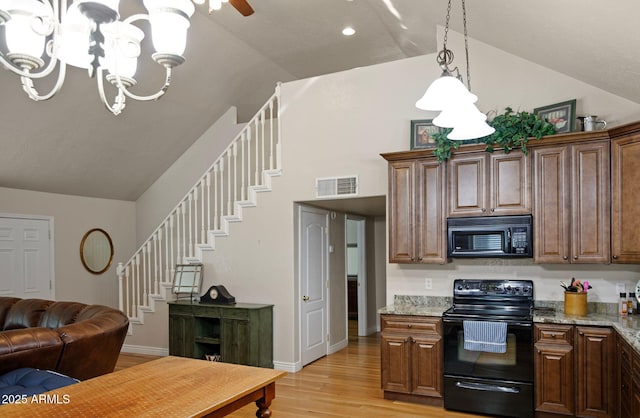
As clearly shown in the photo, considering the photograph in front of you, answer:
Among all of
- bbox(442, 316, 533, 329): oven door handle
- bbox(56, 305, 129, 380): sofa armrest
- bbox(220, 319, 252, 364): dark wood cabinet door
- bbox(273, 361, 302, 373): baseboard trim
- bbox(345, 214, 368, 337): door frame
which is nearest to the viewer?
bbox(56, 305, 129, 380): sofa armrest

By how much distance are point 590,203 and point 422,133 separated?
1.67 metres

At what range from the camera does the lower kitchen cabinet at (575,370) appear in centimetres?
374

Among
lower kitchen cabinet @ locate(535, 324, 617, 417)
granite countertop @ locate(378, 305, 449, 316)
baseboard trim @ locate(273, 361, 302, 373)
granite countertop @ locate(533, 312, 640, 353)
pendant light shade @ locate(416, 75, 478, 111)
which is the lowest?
baseboard trim @ locate(273, 361, 302, 373)

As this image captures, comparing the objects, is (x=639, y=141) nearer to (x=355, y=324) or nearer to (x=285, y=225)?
(x=285, y=225)

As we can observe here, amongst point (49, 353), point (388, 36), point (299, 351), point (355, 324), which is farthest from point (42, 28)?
point (355, 324)

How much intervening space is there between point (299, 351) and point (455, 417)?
2174mm

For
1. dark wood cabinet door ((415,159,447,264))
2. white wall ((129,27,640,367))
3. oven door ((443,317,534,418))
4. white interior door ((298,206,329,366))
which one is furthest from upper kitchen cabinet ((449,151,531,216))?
white interior door ((298,206,329,366))

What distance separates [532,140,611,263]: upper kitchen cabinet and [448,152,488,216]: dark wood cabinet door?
0.44 m

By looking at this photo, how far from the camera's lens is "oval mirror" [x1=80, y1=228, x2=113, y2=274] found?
7.47m

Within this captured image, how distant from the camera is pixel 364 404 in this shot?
4.52m

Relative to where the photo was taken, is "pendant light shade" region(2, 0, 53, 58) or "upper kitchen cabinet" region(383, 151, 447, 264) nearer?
"pendant light shade" region(2, 0, 53, 58)

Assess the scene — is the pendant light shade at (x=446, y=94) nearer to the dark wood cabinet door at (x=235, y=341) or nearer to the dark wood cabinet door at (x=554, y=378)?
the dark wood cabinet door at (x=554, y=378)

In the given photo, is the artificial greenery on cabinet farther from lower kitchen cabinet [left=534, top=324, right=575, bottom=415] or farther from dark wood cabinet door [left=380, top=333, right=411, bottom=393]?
dark wood cabinet door [left=380, top=333, right=411, bottom=393]

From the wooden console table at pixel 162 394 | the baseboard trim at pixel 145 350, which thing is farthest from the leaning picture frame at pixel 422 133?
the baseboard trim at pixel 145 350
